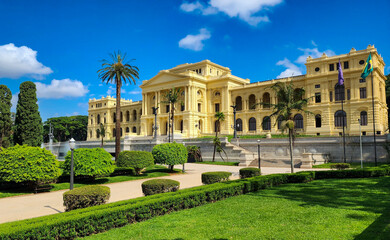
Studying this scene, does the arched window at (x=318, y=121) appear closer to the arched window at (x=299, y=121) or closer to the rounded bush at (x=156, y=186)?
the arched window at (x=299, y=121)

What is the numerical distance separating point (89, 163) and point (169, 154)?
30.0ft

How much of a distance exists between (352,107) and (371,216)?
44.0 m

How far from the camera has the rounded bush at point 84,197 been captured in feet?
38.7

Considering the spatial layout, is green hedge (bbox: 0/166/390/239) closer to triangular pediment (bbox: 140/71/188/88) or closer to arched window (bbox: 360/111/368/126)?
arched window (bbox: 360/111/368/126)

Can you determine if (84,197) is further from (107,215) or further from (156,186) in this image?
(156,186)

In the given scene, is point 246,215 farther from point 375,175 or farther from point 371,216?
point 375,175

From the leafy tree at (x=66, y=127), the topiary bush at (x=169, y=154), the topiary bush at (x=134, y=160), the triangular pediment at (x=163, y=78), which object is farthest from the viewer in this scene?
the leafy tree at (x=66, y=127)

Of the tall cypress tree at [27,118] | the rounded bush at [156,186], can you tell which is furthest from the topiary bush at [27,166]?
the tall cypress tree at [27,118]

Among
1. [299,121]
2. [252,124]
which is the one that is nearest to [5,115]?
[252,124]

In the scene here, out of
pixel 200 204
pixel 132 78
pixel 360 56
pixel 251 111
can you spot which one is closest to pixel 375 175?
pixel 200 204

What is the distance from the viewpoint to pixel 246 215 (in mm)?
10742

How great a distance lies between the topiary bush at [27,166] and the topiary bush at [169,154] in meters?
11.7

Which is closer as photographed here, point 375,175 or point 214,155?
point 375,175

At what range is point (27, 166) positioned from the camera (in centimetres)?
1822
